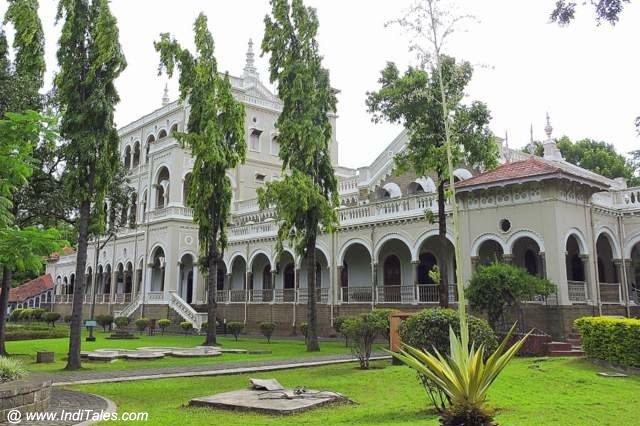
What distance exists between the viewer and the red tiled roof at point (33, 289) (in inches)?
2184

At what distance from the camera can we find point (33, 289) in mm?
56250

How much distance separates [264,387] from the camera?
10.2 meters

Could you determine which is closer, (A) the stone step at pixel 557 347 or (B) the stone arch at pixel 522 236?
(A) the stone step at pixel 557 347

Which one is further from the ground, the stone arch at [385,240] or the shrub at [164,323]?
the stone arch at [385,240]

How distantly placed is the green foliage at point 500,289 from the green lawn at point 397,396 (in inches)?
87.2

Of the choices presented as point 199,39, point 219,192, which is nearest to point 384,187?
point 219,192

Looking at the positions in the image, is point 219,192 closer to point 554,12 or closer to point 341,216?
point 341,216

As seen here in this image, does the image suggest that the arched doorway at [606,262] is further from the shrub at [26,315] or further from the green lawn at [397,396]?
the shrub at [26,315]

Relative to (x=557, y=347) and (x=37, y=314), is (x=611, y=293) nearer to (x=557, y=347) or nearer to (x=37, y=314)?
(x=557, y=347)

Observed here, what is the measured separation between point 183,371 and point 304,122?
1023 cm

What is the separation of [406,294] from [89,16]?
16.3 meters

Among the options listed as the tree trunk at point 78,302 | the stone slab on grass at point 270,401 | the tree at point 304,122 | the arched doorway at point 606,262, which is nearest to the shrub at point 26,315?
the tree at point 304,122

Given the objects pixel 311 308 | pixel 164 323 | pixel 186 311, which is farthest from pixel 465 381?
pixel 186 311

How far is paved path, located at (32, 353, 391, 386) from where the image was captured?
1272 cm
